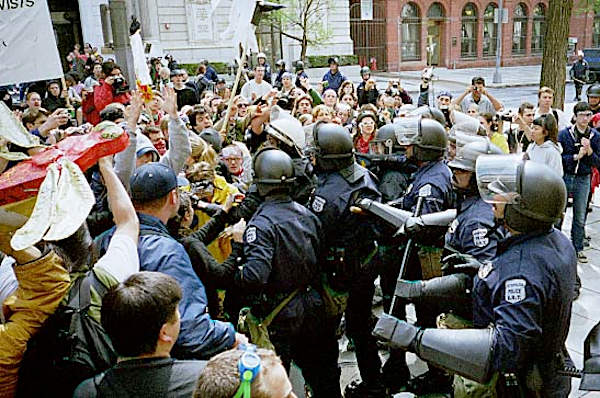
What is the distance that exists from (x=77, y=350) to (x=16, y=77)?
2.87m

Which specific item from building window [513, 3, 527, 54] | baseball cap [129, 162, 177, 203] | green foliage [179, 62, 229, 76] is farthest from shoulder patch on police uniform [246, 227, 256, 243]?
building window [513, 3, 527, 54]

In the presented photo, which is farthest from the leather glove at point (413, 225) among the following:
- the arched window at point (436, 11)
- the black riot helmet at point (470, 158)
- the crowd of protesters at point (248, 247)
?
the arched window at point (436, 11)

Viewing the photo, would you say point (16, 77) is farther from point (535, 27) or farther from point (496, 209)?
point (535, 27)

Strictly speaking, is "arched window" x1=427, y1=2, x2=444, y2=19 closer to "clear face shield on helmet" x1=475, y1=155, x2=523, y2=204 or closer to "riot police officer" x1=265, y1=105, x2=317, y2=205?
"riot police officer" x1=265, y1=105, x2=317, y2=205

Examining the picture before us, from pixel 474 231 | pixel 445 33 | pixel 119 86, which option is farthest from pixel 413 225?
pixel 445 33

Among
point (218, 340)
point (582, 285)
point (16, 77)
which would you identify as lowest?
point (582, 285)

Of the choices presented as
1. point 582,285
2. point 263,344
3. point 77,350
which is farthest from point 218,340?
point 582,285

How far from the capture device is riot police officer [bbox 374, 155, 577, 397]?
2.55m

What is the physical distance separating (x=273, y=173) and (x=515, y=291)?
1685mm

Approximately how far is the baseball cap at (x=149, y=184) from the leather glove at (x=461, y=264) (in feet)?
5.57

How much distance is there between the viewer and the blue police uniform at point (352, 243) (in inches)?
164

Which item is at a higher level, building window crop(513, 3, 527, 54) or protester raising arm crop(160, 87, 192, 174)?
building window crop(513, 3, 527, 54)

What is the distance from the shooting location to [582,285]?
6.36 metres

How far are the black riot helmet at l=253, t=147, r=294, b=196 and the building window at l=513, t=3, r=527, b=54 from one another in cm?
3793
